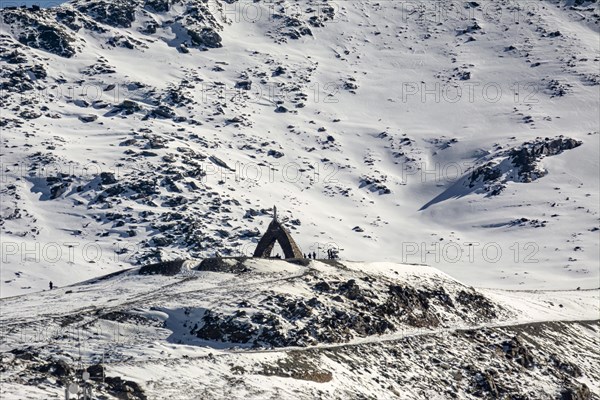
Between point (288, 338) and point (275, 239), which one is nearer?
point (288, 338)

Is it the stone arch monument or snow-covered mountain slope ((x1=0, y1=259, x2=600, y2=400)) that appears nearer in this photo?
snow-covered mountain slope ((x1=0, y1=259, x2=600, y2=400))

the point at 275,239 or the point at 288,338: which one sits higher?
the point at 275,239

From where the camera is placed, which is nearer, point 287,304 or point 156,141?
point 287,304

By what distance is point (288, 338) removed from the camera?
8794 centimetres

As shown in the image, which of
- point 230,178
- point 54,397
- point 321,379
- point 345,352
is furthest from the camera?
point 230,178

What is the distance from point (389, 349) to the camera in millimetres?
91250

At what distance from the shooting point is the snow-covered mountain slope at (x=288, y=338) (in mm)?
78125

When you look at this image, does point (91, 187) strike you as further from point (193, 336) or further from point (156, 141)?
point (193, 336)

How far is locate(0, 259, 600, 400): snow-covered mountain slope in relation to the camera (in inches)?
3076

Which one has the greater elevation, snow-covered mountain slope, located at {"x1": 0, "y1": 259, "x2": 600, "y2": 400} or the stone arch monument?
the stone arch monument

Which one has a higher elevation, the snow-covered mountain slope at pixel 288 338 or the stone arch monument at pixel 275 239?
the stone arch monument at pixel 275 239

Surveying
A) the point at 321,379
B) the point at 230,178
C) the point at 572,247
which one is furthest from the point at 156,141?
the point at 321,379

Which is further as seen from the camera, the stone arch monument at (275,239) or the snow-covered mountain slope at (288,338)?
the stone arch monument at (275,239)

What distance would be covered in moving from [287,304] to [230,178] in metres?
99.2
